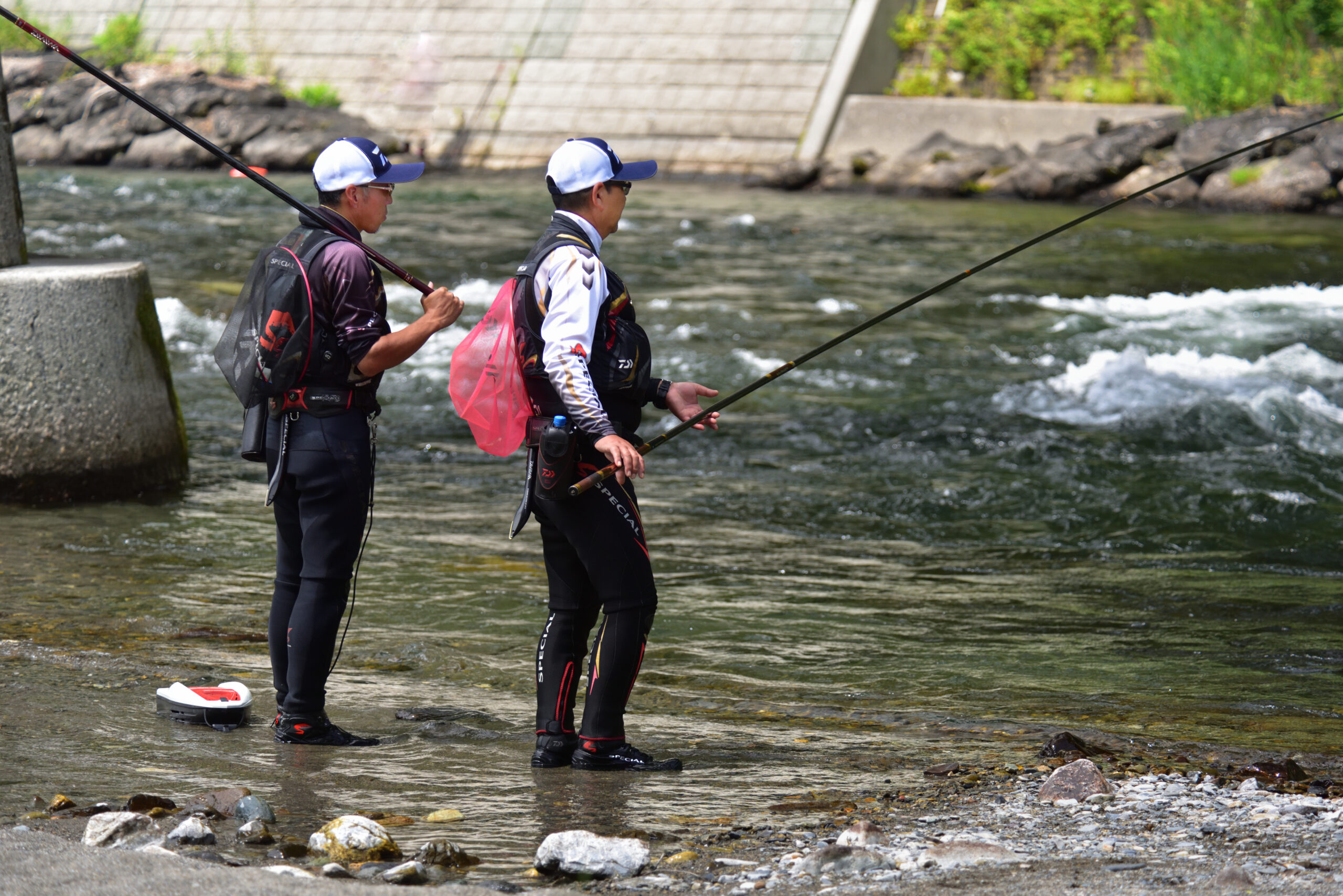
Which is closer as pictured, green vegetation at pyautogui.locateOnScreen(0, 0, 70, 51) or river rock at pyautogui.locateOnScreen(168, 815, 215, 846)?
river rock at pyautogui.locateOnScreen(168, 815, 215, 846)

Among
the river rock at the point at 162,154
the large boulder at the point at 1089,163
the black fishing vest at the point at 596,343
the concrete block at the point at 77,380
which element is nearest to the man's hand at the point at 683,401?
the black fishing vest at the point at 596,343

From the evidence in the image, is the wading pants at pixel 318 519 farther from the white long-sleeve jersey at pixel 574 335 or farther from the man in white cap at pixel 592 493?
the white long-sleeve jersey at pixel 574 335

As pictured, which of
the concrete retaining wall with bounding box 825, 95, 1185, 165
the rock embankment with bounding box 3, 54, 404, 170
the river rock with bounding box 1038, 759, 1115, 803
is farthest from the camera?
the rock embankment with bounding box 3, 54, 404, 170

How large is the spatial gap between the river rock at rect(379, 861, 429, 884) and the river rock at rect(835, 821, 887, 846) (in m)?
0.94

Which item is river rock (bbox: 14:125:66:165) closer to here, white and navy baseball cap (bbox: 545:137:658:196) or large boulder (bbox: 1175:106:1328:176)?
large boulder (bbox: 1175:106:1328:176)

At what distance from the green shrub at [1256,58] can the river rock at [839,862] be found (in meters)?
22.7

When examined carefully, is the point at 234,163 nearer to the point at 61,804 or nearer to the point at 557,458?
the point at 557,458

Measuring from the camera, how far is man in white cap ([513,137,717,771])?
400 cm

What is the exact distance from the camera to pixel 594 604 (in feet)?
14.0

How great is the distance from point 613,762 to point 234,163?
2.14m

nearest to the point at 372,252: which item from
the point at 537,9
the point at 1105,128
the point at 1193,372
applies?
the point at 1193,372

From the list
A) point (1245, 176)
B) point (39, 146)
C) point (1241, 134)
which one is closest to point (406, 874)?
point (1241, 134)


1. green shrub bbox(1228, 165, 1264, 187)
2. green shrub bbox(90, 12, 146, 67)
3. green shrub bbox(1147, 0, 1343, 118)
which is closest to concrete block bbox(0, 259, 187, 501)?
green shrub bbox(1228, 165, 1264, 187)

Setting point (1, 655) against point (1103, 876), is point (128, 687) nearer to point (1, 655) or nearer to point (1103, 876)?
point (1, 655)
